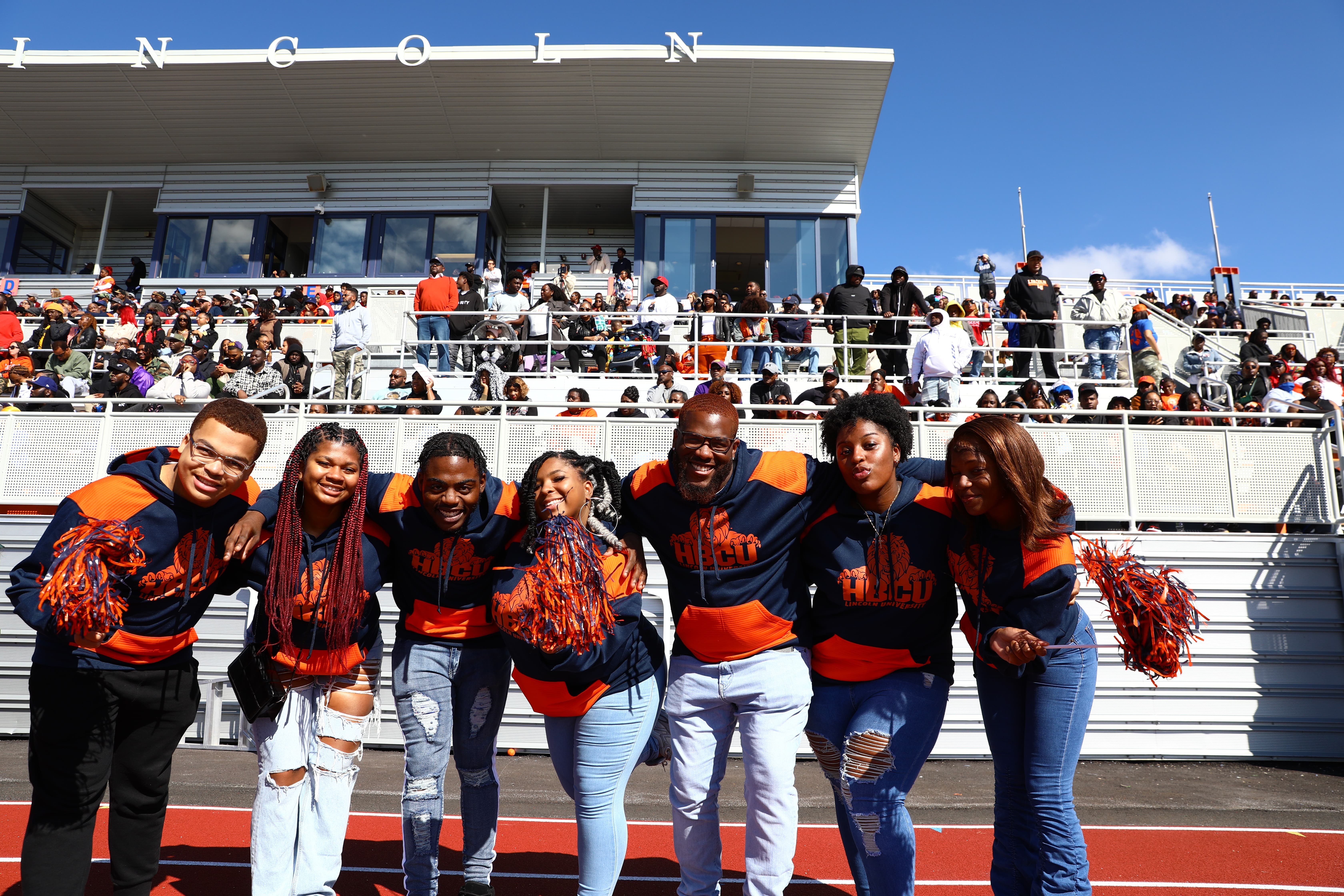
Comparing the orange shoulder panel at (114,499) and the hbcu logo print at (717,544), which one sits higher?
the orange shoulder panel at (114,499)

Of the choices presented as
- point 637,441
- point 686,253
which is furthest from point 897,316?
point 686,253

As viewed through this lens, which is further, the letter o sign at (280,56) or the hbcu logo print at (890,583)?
the letter o sign at (280,56)

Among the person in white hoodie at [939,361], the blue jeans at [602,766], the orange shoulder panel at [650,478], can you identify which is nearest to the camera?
the blue jeans at [602,766]

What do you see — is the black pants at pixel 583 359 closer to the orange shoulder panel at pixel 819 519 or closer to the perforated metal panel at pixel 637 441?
the perforated metal panel at pixel 637 441

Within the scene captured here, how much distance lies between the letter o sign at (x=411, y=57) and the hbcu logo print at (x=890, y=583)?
17130 mm

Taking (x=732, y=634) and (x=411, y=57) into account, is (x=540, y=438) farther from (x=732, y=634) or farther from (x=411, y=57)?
(x=411, y=57)

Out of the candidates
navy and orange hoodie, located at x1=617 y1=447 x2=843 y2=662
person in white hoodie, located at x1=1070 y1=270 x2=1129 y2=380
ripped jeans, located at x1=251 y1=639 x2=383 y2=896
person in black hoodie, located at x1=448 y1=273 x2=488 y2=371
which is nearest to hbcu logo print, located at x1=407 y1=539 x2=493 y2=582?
ripped jeans, located at x1=251 y1=639 x2=383 y2=896

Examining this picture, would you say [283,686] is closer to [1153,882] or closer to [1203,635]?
[1153,882]

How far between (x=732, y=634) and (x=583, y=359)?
34.1 feet

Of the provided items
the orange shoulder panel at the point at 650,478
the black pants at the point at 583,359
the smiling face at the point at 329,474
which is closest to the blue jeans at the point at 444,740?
the smiling face at the point at 329,474

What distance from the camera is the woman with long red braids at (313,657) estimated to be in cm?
323

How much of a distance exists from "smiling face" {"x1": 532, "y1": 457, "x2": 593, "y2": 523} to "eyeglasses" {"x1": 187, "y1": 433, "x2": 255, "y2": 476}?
1.05 meters

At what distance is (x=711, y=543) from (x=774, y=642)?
1.47 ft

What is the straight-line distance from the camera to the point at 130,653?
315 cm
